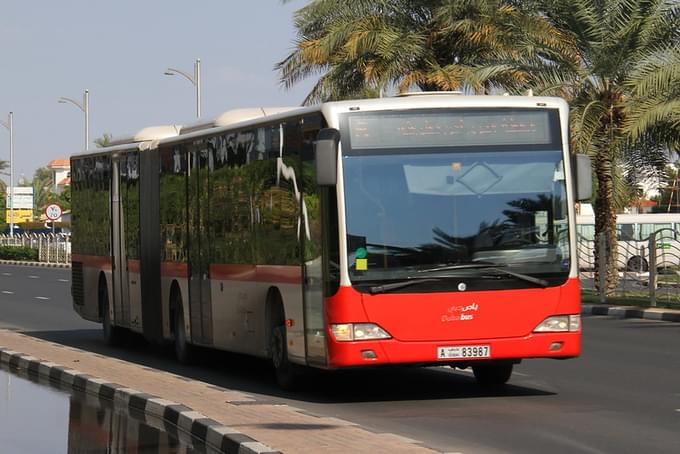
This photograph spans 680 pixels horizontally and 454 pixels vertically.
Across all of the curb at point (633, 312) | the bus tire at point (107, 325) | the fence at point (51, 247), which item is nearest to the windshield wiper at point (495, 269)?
the bus tire at point (107, 325)

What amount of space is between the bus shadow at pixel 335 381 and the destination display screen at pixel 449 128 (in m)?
2.37

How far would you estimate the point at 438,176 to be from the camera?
14883mm

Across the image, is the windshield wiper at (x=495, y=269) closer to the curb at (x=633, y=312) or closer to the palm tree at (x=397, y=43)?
the curb at (x=633, y=312)

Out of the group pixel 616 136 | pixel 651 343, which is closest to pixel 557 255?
pixel 651 343

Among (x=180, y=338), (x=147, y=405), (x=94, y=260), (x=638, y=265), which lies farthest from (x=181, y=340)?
(x=638, y=265)

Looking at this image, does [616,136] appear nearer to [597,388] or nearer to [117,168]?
[117,168]

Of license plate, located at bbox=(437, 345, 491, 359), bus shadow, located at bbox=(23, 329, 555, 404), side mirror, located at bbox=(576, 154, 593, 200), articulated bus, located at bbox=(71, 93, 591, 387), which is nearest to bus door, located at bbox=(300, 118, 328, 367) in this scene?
articulated bus, located at bbox=(71, 93, 591, 387)

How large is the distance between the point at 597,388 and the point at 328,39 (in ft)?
86.0

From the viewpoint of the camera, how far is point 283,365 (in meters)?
16.3

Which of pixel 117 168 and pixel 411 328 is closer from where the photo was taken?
pixel 411 328

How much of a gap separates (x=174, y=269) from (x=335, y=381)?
4.03 metres

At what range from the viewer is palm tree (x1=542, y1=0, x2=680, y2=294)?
3284cm

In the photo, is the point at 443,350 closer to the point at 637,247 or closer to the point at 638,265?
the point at 638,265

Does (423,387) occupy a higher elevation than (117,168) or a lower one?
lower
